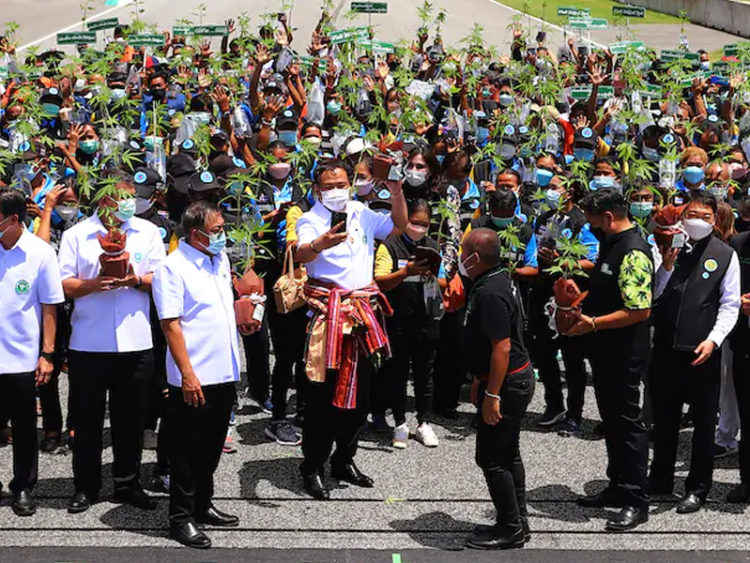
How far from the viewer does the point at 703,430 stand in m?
7.57

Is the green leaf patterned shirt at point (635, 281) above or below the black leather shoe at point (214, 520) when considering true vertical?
above

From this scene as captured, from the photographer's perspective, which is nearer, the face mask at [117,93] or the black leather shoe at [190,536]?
the black leather shoe at [190,536]

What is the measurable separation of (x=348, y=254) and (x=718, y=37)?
2923 cm

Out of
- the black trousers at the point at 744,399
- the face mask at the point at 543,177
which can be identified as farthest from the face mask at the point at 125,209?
the face mask at the point at 543,177

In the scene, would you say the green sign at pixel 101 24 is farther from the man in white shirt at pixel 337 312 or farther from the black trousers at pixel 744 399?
the black trousers at pixel 744 399

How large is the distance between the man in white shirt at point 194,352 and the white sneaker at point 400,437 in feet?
6.72

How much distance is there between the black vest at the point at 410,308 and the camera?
8.68 meters

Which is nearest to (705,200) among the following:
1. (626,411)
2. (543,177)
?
(626,411)

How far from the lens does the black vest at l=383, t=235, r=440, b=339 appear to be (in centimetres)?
868

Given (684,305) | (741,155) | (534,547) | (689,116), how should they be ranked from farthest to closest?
(689,116)
(741,155)
(684,305)
(534,547)

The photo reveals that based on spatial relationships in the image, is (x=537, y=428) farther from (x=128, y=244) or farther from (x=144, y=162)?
(x=144, y=162)

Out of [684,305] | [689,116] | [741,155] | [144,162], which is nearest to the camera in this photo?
[684,305]

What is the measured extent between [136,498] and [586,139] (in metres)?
6.43

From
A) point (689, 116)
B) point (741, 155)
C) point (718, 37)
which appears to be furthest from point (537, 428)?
point (718, 37)
